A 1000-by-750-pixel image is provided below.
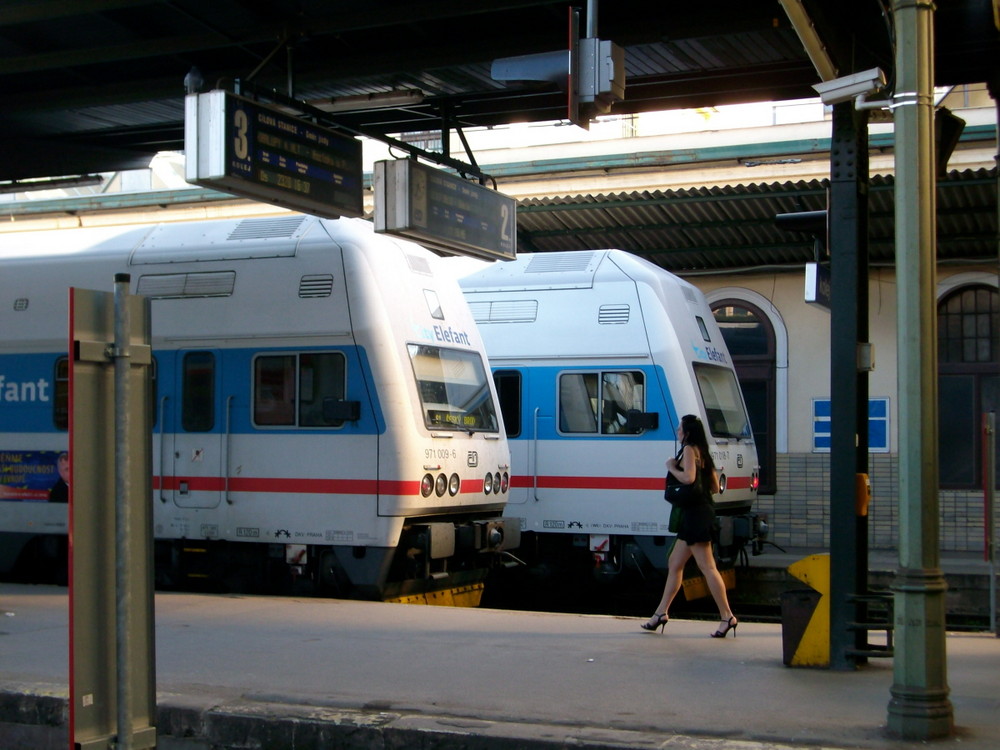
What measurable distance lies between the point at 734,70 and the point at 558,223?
7.56m

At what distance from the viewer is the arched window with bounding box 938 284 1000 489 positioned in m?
17.4

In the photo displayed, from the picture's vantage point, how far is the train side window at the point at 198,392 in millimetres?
11922

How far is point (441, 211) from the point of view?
9.95m

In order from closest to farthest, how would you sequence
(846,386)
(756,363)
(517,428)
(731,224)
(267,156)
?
(846,386), (267,156), (517,428), (731,224), (756,363)

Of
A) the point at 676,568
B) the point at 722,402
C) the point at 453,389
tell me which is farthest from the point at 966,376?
the point at 676,568

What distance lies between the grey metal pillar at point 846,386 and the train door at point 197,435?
6146 mm

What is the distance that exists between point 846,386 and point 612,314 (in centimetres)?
614

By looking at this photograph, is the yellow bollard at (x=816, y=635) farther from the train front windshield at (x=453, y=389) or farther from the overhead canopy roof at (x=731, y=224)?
the overhead canopy roof at (x=731, y=224)

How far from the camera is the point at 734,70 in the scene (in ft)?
33.2

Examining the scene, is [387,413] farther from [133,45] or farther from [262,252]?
[133,45]

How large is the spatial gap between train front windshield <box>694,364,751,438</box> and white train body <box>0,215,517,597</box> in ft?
9.16

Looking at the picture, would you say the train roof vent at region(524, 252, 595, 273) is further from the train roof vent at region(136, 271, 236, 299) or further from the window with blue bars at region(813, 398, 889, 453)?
the window with blue bars at region(813, 398, 889, 453)

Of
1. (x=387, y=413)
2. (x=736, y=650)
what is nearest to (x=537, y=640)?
(x=736, y=650)

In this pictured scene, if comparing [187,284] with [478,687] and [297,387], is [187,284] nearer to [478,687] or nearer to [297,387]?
[297,387]
